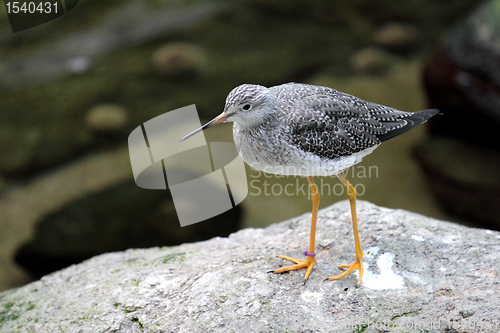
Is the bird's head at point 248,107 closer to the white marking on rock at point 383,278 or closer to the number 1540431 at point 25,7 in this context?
the white marking on rock at point 383,278

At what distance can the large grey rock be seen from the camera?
434 centimetres

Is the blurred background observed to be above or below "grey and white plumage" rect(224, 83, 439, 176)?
below

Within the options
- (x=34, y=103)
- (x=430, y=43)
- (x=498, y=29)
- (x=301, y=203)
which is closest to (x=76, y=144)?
(x=34, y=103)

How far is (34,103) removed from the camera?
490 inches

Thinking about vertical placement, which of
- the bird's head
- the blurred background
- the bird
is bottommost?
the blurred background

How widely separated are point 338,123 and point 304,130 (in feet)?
1.51

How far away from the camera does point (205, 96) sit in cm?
1277

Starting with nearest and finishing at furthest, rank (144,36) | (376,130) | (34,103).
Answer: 1. (376,130)
2. (34,103)
3. (144,36)

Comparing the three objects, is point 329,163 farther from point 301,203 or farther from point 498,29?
point 498,29

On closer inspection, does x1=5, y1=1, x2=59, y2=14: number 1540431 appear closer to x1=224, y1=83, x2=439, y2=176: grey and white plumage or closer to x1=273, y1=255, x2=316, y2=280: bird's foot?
x1=224, y1=83, x2=439, y2=176: grey and white plumage

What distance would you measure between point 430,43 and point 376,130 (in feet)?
36.5

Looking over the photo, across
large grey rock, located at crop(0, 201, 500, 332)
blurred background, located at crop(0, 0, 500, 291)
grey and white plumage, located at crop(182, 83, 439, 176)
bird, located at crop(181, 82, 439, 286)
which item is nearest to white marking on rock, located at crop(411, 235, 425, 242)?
large grey rock, located at crop(0, 201, 500, 332)

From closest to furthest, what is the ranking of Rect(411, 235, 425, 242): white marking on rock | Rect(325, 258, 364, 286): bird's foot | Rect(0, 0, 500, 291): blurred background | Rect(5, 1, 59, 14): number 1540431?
Rect(325, 258, 364, 286): bird's foot → Rect(411, 235, 425, 242): white marking on rock → Rect(0, 0, 500, 291): blurred background → Rect(5, 1, 59, 14): number 1540431

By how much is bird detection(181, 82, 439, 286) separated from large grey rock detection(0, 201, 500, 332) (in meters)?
0.35
